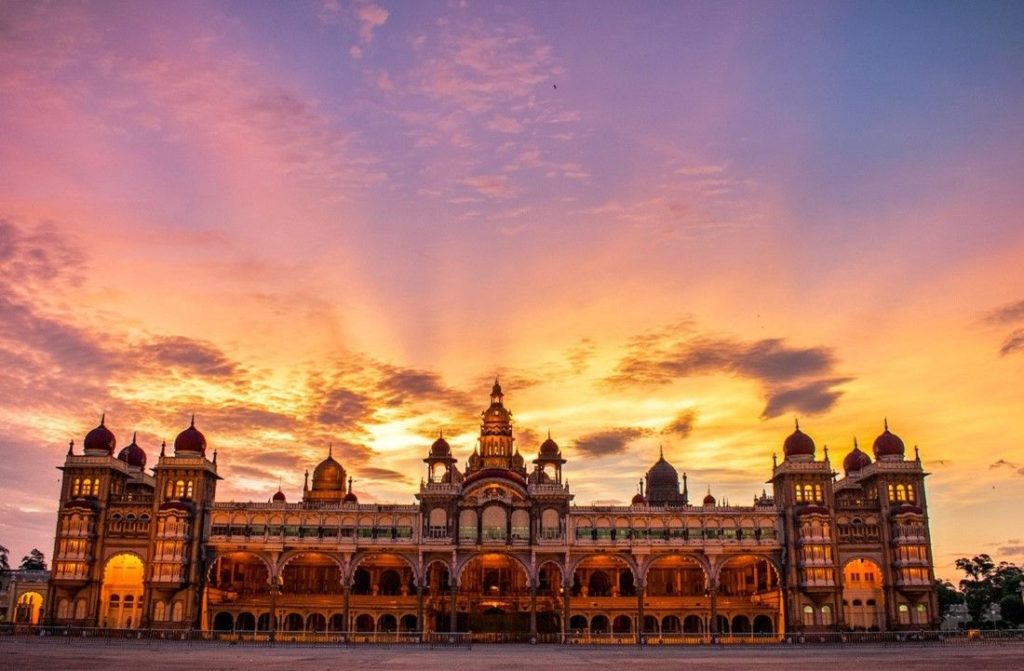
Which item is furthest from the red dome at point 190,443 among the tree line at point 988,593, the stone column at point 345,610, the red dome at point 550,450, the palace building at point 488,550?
the tree line at point 988,593

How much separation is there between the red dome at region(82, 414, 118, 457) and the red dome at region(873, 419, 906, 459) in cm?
7233

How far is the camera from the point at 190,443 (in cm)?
9050

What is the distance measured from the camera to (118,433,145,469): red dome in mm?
101044

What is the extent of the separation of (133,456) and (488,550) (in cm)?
4055

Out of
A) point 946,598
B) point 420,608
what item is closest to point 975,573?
point 946,598

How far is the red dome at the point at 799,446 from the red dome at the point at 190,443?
55.2 metres

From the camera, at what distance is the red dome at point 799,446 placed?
91.1 m

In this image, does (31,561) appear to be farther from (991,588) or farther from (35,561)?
(991,588)

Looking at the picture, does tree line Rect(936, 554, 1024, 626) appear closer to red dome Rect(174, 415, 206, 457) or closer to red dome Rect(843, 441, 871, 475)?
red dome Rect(843, 441, 871, 475)

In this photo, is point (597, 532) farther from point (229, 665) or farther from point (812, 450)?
point (229, 665)

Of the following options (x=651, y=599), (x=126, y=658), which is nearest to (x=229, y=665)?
(x=126, y=658)

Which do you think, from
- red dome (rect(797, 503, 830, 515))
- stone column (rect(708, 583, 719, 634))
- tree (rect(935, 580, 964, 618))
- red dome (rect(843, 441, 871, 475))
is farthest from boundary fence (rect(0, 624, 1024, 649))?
tree (rect(935, 580, 964, 618))

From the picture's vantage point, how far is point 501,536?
89.4 m

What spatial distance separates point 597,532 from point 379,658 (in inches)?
1744
